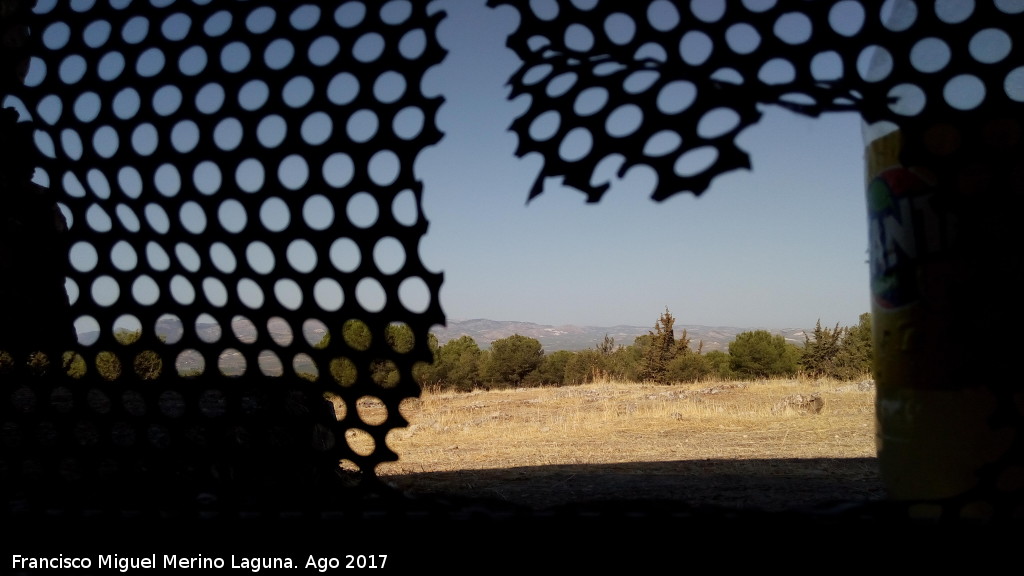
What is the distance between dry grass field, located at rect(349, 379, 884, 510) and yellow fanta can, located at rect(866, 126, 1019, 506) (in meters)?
0.27

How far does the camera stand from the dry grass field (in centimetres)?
490

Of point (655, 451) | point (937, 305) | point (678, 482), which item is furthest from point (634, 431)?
point (937, 305)

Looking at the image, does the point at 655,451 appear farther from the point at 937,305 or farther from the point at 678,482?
the point at 937,305

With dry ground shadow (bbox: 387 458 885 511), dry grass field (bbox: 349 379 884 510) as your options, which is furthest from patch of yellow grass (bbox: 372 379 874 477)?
dry ground shadow (bbox: 387 458 885 511)

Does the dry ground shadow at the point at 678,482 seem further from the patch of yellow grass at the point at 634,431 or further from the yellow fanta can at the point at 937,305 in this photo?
the yellow fanta can at the point at 937,305

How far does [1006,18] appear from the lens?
1396 millimetres

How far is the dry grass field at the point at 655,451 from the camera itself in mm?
4898

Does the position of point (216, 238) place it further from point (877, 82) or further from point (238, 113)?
point (877, 82)

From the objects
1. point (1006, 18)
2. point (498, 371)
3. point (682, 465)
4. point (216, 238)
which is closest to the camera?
point (1006, 18)

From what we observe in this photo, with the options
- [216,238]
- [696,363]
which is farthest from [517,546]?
[696,363]

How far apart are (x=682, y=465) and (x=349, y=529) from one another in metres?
5.54

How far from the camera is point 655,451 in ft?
25.7

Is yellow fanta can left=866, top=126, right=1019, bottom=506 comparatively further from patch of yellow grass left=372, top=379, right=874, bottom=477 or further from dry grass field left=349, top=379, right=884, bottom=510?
patch of yellow grass left=372, top=379, right=874, bottom=477

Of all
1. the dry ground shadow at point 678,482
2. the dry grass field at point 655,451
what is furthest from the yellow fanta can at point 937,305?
the dry ground shadow at point 678,482
